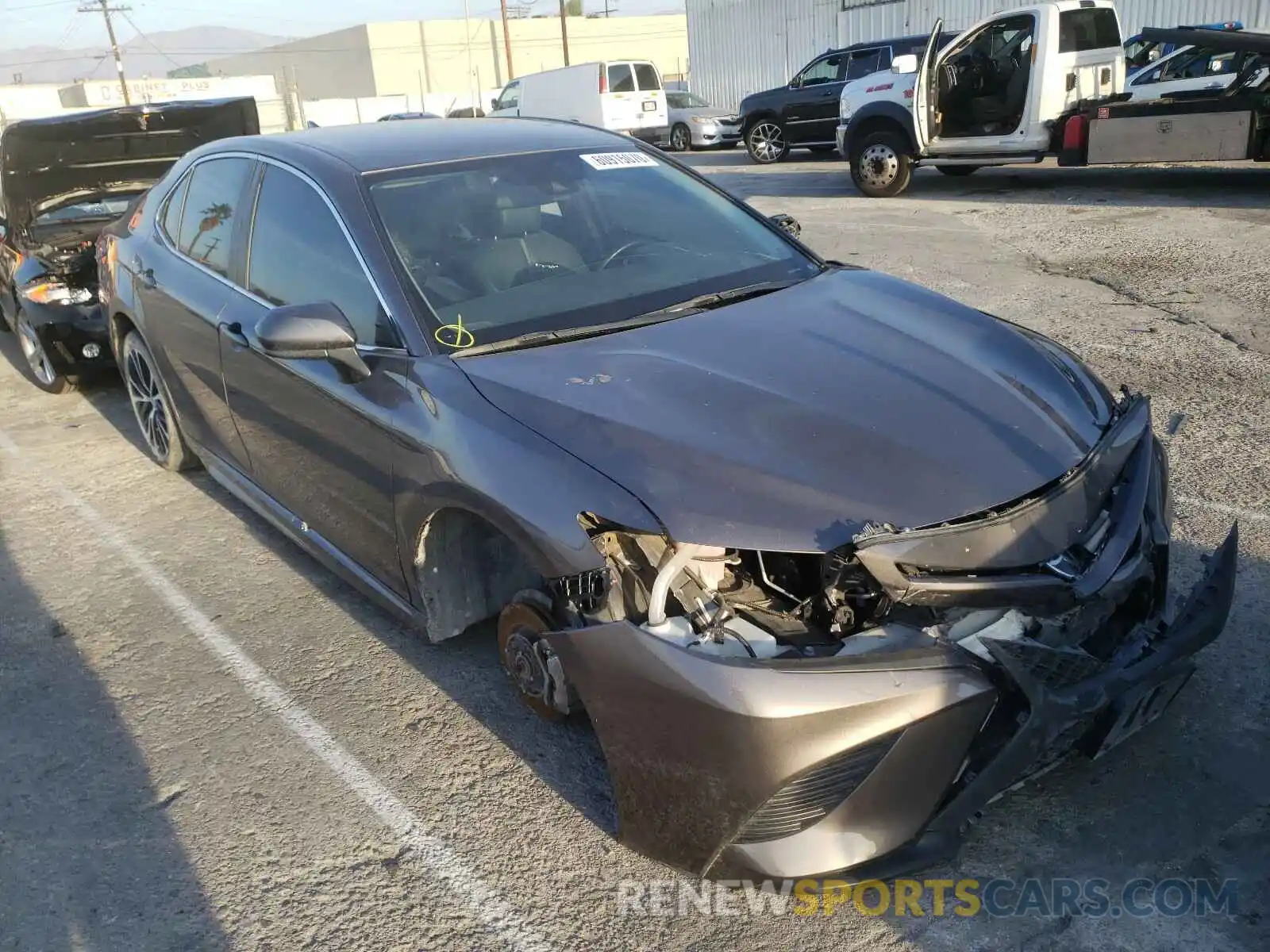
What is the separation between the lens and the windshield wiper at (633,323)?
10.3 ft

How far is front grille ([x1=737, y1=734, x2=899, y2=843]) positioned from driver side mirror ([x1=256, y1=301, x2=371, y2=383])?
1783mm

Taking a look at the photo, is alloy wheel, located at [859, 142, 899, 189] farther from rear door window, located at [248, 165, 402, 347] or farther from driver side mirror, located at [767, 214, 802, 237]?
rear door window, located at [248, 165, 402, 347]

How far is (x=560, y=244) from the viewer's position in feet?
12.0

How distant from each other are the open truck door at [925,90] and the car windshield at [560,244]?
31.3 ft

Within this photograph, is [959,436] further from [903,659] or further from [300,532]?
[300,532]

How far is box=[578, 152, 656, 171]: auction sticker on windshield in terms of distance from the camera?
403 centimetres

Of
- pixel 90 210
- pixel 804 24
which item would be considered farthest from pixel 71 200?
pixel 804 24

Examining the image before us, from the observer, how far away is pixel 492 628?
382 cm

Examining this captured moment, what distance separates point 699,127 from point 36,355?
18571 mm

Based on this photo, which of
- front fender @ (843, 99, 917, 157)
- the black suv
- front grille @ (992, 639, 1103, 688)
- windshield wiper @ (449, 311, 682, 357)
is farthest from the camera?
the black suv

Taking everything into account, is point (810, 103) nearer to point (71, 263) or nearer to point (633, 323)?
point (71, 263)

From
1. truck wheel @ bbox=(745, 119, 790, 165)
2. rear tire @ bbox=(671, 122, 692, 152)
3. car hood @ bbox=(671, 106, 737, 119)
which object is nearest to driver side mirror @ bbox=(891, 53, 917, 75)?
truck wheel @ bbox=(745, 119, 790, 165)

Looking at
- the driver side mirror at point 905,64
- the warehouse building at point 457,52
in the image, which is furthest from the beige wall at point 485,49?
the driver side mirror at point 905,64

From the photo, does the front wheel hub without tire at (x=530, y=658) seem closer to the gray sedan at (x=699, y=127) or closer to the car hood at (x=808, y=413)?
the car hood at (x=808, y=413)
